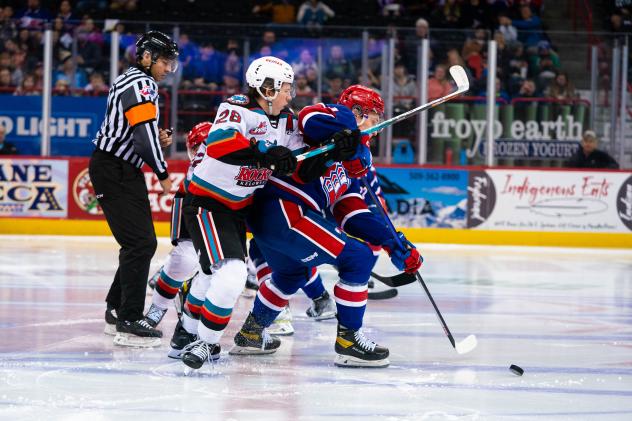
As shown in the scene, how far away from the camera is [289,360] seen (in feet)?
15.9

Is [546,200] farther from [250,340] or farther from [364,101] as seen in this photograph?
[250,340]

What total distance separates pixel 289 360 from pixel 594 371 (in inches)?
50.0

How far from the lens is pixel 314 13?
43.1 ft

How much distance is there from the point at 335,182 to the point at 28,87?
6416 mm

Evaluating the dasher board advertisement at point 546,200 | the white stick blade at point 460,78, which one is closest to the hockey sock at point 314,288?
the white stick blade at point 460,78

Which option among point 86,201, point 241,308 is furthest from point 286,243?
point 86,201

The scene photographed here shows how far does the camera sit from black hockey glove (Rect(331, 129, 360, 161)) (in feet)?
14.8

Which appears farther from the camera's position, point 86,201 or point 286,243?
point 86,201

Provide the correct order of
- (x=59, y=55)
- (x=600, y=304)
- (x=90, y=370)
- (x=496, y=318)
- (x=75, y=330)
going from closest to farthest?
(x=90, y=370) → (x=75, y=330) → (x=496, y=318) → (x=600, y=304) → (x=59, y=55)

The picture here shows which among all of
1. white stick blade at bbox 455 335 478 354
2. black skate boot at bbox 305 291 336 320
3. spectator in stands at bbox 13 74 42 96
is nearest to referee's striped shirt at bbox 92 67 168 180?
black skate boot at bbox 305 291 336 320

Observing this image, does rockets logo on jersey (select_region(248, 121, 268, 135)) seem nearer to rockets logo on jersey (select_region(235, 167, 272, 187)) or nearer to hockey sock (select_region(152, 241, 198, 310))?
rockets logo on jersey (select_region(235, 167, 272, 187))

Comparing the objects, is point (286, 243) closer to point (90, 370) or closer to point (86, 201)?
point (90, 370)

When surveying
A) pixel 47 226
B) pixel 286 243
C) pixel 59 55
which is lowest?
pixel 47 226

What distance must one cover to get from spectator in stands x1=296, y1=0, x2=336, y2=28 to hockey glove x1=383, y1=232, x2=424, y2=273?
8.48 metres
